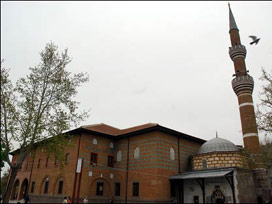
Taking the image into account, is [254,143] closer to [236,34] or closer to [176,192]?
[176,192]

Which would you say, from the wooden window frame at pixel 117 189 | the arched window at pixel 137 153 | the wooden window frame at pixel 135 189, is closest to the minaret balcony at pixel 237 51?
the arched window at pixel 137 153

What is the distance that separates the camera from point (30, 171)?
26.8 metres

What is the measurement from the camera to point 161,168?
1928 centimetres

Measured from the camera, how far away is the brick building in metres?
19.3

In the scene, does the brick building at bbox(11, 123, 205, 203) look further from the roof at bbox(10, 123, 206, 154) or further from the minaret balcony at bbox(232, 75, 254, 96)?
the minaret balcony at bbox(232, 75, 254, 96)

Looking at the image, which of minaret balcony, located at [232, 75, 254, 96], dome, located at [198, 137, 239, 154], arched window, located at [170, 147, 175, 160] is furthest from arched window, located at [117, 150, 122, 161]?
minaret balcony, located at [232, 75, 254, 96]

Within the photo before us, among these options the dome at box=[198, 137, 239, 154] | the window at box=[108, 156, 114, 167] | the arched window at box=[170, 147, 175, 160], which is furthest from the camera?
the window at box=[108, 156, 114, 167]

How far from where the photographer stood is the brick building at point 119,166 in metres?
19.3

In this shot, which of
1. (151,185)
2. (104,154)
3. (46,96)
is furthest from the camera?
(104,154)

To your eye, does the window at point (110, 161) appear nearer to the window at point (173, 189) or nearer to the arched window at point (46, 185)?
the window at point (173, 189)

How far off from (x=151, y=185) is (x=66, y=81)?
10889 mm

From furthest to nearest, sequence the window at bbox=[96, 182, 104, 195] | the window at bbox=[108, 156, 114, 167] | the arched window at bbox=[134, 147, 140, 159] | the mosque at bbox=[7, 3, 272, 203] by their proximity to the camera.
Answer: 1. the window at bbox=[108, 156, 114, 167]
2. the arched window at bbox=[134, 147, 140, 159]
3. the window at bbox=[96, 182, 104, 195]
4. the mosque at bbox=[7, 3, 272, 203]

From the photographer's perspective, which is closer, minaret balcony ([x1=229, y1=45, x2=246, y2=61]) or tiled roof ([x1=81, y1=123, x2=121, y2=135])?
tiled roof ([x1=81, y1=123, x2=121, y2=135])

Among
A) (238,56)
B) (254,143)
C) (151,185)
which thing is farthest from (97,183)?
(238,56)
